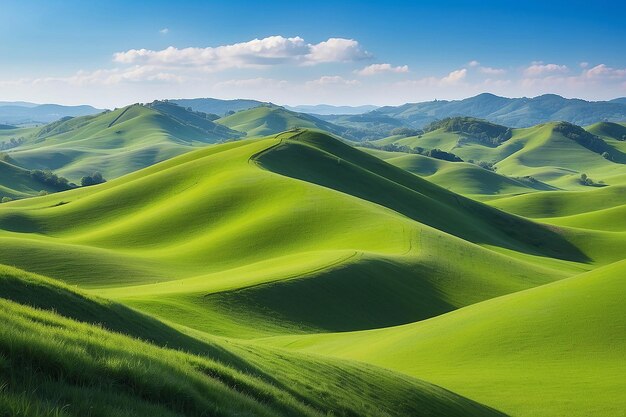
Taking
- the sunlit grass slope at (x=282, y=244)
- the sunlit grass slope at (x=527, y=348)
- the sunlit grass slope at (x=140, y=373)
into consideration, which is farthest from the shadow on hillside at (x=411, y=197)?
the sunlit grass slope at (x=140, y=373)

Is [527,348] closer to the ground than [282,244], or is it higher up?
higher up

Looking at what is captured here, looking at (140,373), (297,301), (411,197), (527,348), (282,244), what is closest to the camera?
(140,373)

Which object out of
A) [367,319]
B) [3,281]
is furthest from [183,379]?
[367,319]

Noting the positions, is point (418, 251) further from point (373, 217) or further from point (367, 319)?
point (367, 319)

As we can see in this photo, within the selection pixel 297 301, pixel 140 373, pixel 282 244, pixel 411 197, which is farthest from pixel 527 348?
pixel 411 197

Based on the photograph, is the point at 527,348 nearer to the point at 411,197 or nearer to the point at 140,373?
the point at 140,373
